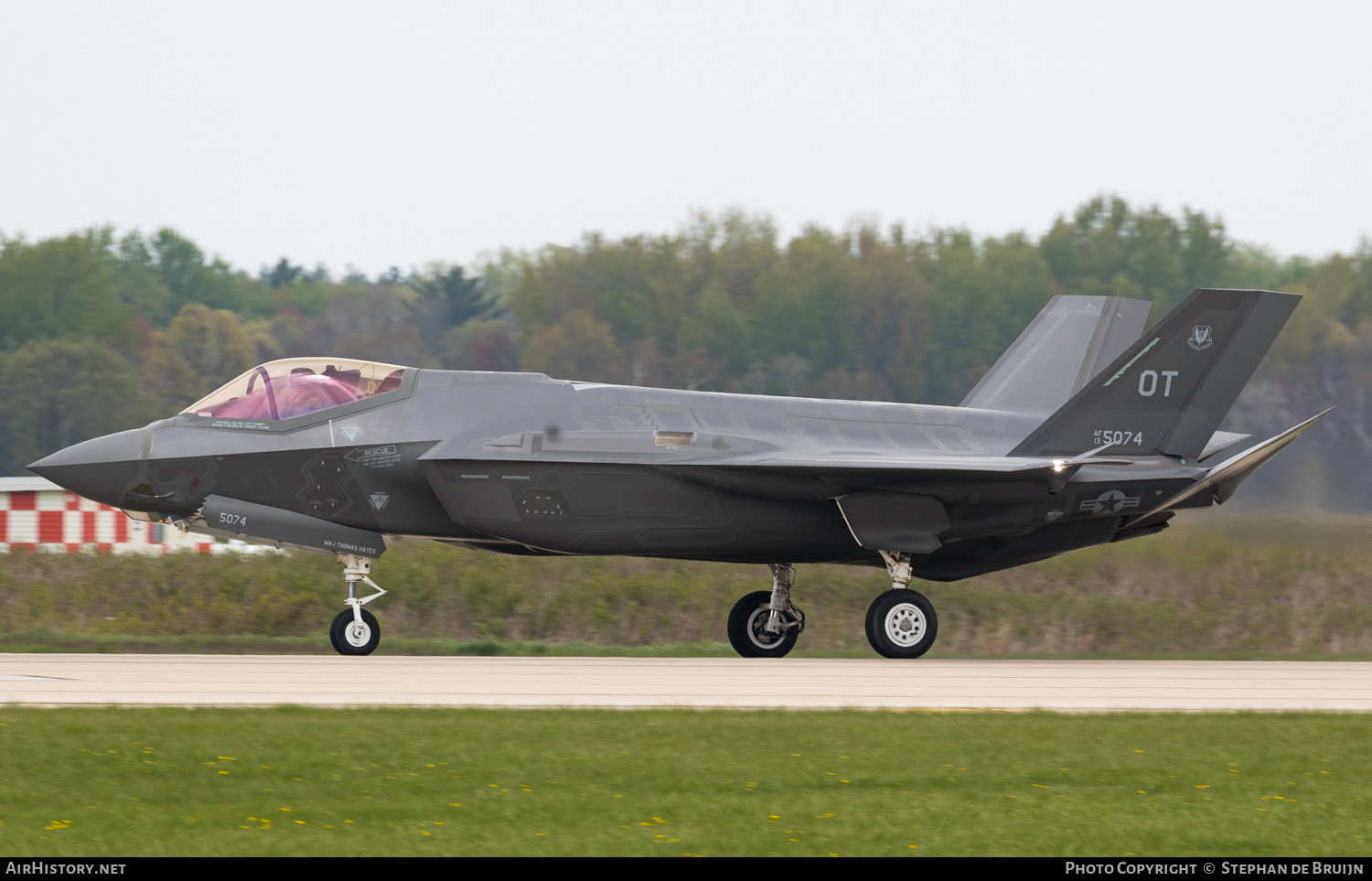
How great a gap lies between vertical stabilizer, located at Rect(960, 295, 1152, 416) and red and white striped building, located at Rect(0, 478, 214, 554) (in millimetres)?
17906

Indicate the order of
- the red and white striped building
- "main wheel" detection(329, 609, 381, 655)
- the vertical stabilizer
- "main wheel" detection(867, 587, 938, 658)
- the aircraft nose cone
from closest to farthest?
"main wheel" detection(329, 609, 381, 655), the aircraft nose cone, "main wheel" detection(867, 587, 938, 658), the vertical stabilizer, the red and white striped building

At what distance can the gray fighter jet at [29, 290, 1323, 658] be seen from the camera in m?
15.7

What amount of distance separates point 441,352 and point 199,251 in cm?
3356

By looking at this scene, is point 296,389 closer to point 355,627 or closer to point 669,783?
point 355,627

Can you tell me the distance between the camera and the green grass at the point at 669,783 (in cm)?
629

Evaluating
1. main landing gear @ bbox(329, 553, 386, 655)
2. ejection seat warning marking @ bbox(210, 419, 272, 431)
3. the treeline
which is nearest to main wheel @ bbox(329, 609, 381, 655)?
main landing gear @ bbox(329, 553, 386, 655)

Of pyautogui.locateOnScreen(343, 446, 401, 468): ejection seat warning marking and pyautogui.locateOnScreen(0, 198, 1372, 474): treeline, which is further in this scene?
pyautogui.locateOnScreen(0, 198, 1372, 474): treeline

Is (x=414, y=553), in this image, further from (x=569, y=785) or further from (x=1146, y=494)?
(x=569, y=785)

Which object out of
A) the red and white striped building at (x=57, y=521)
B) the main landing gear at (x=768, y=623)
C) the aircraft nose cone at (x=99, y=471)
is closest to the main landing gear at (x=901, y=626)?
the main landing gear at (x=768, y=623)

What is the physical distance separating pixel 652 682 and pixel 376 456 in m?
4.93

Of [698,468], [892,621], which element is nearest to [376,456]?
[698,468]

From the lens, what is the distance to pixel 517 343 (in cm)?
5566

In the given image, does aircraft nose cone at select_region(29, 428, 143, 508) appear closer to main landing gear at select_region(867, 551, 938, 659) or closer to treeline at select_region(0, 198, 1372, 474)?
main landing gear at select_region(867, 551, 938, 659)

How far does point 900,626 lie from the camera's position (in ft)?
53.7
